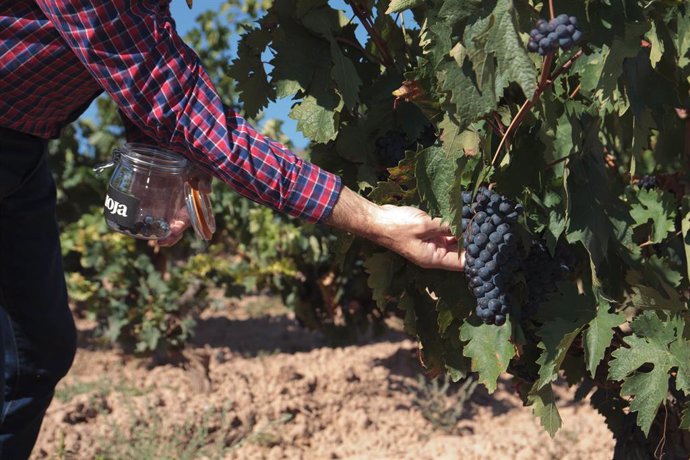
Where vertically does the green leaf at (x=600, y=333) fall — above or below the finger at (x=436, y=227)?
below

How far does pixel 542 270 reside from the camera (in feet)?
6.38

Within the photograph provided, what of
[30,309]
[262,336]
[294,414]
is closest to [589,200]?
[30,309]

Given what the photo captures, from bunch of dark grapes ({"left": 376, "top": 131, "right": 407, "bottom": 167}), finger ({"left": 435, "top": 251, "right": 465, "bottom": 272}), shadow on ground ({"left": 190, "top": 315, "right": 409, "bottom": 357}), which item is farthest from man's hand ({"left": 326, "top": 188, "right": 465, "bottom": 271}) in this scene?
shadow on ground ({"left": 190, "top": 315, "right": 409, "bottom": 357})

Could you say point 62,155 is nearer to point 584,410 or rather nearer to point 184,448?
point 184,448

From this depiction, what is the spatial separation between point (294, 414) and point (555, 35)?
A: 10.4ft

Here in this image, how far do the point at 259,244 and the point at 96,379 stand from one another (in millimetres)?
1259

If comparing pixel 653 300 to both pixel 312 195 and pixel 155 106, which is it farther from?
pixel 155 106

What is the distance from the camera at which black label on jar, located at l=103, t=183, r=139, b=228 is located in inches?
86.2

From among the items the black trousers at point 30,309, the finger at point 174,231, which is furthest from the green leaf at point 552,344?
the black trousers at point 30,309

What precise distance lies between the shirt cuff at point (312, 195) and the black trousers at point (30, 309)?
34.2 inches

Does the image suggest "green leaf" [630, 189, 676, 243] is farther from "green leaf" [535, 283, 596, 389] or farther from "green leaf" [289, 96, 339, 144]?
"green leaf" [289, 96, 339, 144]

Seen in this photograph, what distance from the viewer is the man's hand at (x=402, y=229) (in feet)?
6.15

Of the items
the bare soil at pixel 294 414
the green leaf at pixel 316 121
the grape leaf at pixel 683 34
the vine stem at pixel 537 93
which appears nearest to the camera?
the vine stem at pixel 537 93

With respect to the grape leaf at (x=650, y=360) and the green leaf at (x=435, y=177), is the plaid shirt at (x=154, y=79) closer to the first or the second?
the green leaf at (x=435, y=177)
